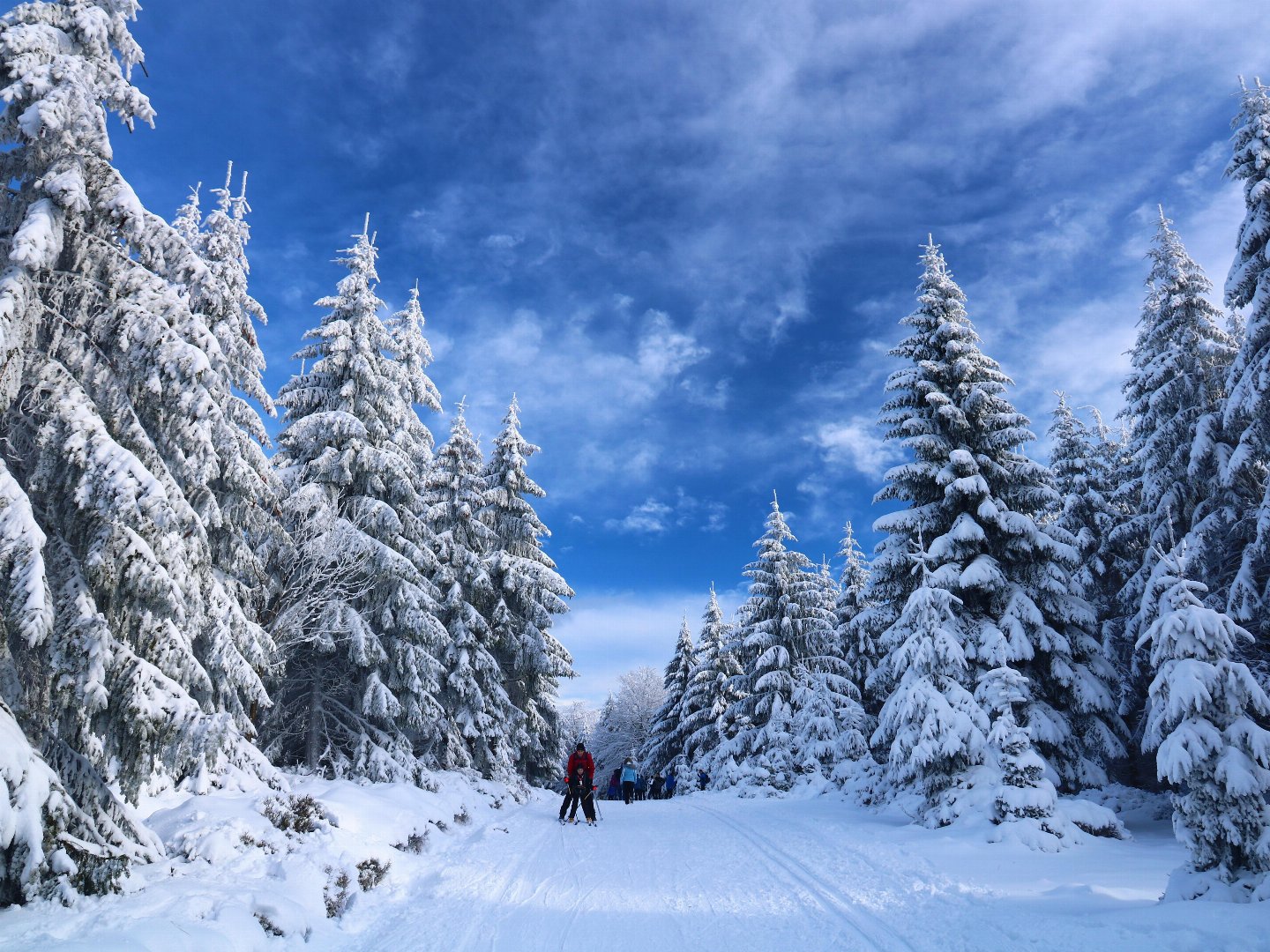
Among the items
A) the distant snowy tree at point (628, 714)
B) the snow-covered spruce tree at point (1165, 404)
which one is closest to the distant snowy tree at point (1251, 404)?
the snow-covered spruce tree at point (1165, 404)

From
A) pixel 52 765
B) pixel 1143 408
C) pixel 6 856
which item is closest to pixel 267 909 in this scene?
pixel 6 856

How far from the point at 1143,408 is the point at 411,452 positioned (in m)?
22.0

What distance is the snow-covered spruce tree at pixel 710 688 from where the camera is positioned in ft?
110

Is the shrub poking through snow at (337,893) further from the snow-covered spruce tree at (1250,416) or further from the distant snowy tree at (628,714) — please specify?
the distant snowy tree at (628,714)

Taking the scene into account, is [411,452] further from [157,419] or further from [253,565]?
[157,419]

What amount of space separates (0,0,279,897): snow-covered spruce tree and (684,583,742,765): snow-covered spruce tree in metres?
25.2

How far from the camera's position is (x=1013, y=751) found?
1273 cm

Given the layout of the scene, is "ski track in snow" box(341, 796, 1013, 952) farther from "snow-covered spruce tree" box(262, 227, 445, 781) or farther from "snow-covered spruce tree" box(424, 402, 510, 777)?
"snow-covered spruce tree" box(424, 402, 510, 777)

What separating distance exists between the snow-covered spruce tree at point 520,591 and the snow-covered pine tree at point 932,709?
1390 centimetres

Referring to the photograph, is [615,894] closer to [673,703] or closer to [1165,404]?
[1165,404]

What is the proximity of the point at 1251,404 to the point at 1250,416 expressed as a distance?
82cm

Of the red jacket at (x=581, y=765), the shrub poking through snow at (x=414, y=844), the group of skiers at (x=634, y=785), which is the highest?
the red jacket at (x=581, y=765)

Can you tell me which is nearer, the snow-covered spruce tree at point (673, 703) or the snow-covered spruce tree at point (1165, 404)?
the snow-covered spruce tree at point (1165, 404)

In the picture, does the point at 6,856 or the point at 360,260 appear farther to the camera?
the point at 360,260
